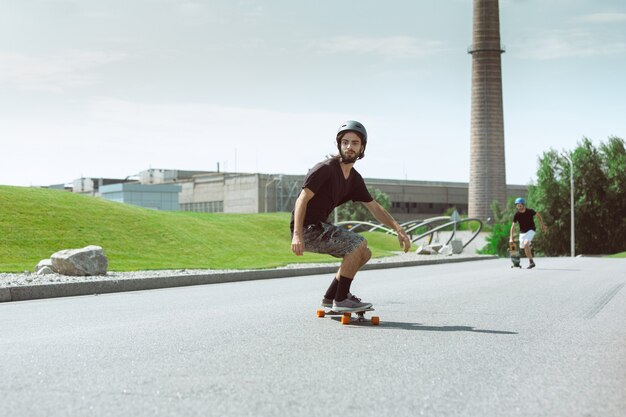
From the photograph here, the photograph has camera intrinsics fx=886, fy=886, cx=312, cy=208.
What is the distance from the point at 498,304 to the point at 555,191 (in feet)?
174

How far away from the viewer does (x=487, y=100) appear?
285ft

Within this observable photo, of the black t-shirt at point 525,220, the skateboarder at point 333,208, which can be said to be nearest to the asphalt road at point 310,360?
the skateboarder at point 333,208

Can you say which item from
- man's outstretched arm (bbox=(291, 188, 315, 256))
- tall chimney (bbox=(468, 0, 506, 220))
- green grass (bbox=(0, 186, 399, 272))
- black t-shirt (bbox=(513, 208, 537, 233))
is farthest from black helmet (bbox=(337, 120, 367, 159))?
tall chimney (bbox=(468, 0, 506, 220))

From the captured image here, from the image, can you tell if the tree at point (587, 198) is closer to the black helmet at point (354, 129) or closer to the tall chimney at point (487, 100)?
the tall chimney at point (487, 100)

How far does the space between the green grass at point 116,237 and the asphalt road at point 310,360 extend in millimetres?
11155

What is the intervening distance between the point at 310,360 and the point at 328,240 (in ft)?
7.71

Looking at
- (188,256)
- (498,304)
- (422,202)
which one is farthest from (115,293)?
(422,202)

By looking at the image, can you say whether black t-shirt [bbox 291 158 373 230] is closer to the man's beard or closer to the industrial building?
the man's beard

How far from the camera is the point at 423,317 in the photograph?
945cm

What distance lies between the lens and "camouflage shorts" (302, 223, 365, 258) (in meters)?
8.38

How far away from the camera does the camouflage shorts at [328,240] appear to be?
8.38 m

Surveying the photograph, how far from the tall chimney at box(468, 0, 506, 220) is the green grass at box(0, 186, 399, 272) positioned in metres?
47.7

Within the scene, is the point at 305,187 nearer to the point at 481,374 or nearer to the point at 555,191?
the point at 481,374

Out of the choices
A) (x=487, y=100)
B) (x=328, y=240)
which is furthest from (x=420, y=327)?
(x=487, y=100)
